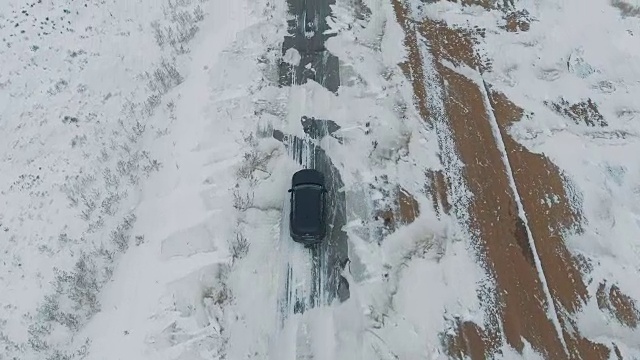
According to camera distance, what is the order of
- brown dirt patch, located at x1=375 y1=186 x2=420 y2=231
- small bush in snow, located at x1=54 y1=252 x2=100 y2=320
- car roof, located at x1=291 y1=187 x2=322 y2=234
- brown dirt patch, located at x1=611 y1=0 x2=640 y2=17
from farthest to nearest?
brown dirt patch, located at x1=611 y1=0 x2=640 y2=17, brown dirt patch, located at x1=375 y1=186 x2=420 y2=231, car roof, located at x1=291 y1=187 x2=322 y2=234, small bush in snow, located at x1=54 y1=252 x2=100 y2=320

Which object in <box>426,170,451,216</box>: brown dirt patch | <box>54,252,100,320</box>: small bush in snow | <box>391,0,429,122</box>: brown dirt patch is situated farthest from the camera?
<box>391,0,429,122</box>: brown dirt patch

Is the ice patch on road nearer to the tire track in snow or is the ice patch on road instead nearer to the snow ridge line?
the tire track in snow

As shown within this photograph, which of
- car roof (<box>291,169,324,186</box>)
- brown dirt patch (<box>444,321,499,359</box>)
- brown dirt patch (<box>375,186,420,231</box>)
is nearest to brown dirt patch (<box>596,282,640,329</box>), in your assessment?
brown dirt patch (<box>444,321,499,359</box>)

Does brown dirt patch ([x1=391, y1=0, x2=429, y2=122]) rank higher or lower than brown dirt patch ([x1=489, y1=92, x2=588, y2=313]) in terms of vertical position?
higher

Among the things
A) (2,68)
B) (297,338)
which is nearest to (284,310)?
(297,338)

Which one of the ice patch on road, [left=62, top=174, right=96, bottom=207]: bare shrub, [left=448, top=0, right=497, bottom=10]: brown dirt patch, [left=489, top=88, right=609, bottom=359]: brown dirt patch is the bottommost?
[left=489, top=88, right=609, bottom=359]: brown dirt patch

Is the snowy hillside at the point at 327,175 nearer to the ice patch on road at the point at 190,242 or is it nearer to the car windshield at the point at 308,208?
the ice patch on road at the point at 190,242

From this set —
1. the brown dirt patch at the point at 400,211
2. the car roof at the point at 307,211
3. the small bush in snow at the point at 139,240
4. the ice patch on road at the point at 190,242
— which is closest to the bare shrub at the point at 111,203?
the small bush in snow at the point at 139,240

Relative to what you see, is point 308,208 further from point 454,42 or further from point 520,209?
point 454,42

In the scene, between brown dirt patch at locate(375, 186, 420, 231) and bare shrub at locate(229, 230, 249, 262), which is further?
brown dirt patch at locate(375, 186, 420, 231)
